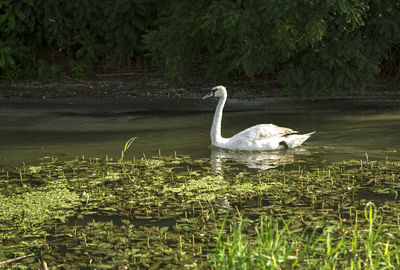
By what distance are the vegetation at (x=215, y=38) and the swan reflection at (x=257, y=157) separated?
3707 millimetres

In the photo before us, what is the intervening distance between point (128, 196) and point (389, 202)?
3.00 meters

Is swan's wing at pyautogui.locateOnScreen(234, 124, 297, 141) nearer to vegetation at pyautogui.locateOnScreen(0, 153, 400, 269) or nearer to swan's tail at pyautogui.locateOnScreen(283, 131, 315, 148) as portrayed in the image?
swan's tail at pyautogui.locateOnScreen(283, 131, 315, 148)

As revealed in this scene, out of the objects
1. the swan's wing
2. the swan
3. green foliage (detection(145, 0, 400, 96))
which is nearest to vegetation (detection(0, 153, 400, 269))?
the swan

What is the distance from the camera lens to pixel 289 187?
26.9ft

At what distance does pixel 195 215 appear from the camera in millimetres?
7066

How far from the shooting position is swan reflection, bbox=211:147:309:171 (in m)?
9.73

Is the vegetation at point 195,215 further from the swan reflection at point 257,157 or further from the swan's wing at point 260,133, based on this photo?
the swan's wing at point 260,133

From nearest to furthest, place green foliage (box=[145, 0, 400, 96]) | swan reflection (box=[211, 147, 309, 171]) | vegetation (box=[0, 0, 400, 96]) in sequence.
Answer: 1. swan reflection (box=[211, 147, 309, 171])
2. green foliage (box=[145, 0, 400, 96])
3. vegetation (box=[0, 0, 400, 96])

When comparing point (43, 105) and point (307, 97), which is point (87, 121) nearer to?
point (43, 105)

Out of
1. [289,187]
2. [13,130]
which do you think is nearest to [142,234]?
[289,187]

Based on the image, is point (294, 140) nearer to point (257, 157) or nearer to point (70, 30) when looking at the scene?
point (257, 157)

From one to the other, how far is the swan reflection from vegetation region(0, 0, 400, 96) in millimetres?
3707

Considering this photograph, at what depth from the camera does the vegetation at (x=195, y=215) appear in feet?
18.1

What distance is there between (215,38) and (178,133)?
5.53 meters
